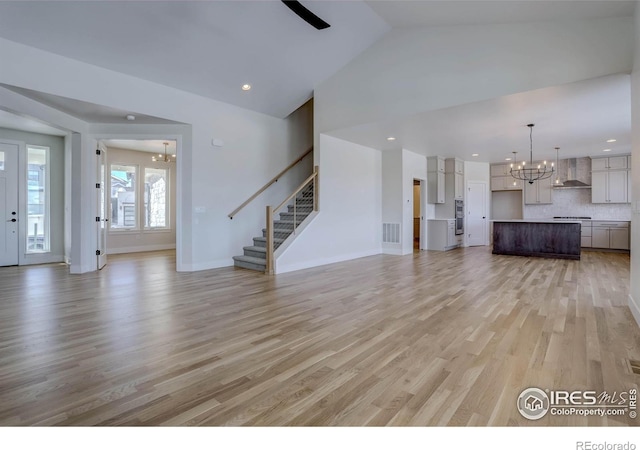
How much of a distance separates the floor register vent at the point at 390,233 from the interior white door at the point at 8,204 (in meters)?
8.12

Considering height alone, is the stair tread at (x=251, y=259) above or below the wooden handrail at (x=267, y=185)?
below

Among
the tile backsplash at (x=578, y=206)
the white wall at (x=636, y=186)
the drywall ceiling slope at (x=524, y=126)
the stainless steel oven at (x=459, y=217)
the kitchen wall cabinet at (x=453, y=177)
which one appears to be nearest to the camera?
the white wall at (x=636, y=186)

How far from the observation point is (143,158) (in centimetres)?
941

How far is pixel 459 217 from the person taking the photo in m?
9.84

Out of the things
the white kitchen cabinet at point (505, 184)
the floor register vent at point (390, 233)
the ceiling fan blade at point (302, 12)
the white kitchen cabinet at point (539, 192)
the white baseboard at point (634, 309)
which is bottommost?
the white baseboard at point (634, 309)

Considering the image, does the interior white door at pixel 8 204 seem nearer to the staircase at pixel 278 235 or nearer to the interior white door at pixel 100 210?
the interior white door at pixel 100 210

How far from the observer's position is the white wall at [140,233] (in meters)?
8.84

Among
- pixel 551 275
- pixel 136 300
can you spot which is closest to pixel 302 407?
pixel 136 300

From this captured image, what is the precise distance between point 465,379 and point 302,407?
1060mm

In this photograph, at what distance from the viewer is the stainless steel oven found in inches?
383

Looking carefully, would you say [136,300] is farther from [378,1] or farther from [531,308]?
[378,1]

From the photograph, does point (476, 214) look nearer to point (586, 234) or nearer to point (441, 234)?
point (441, 234)

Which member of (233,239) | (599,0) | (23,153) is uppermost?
(599,0)

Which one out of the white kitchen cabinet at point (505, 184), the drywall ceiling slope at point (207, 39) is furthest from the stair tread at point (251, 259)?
the white kitchen cabinet at point (505, 184)
